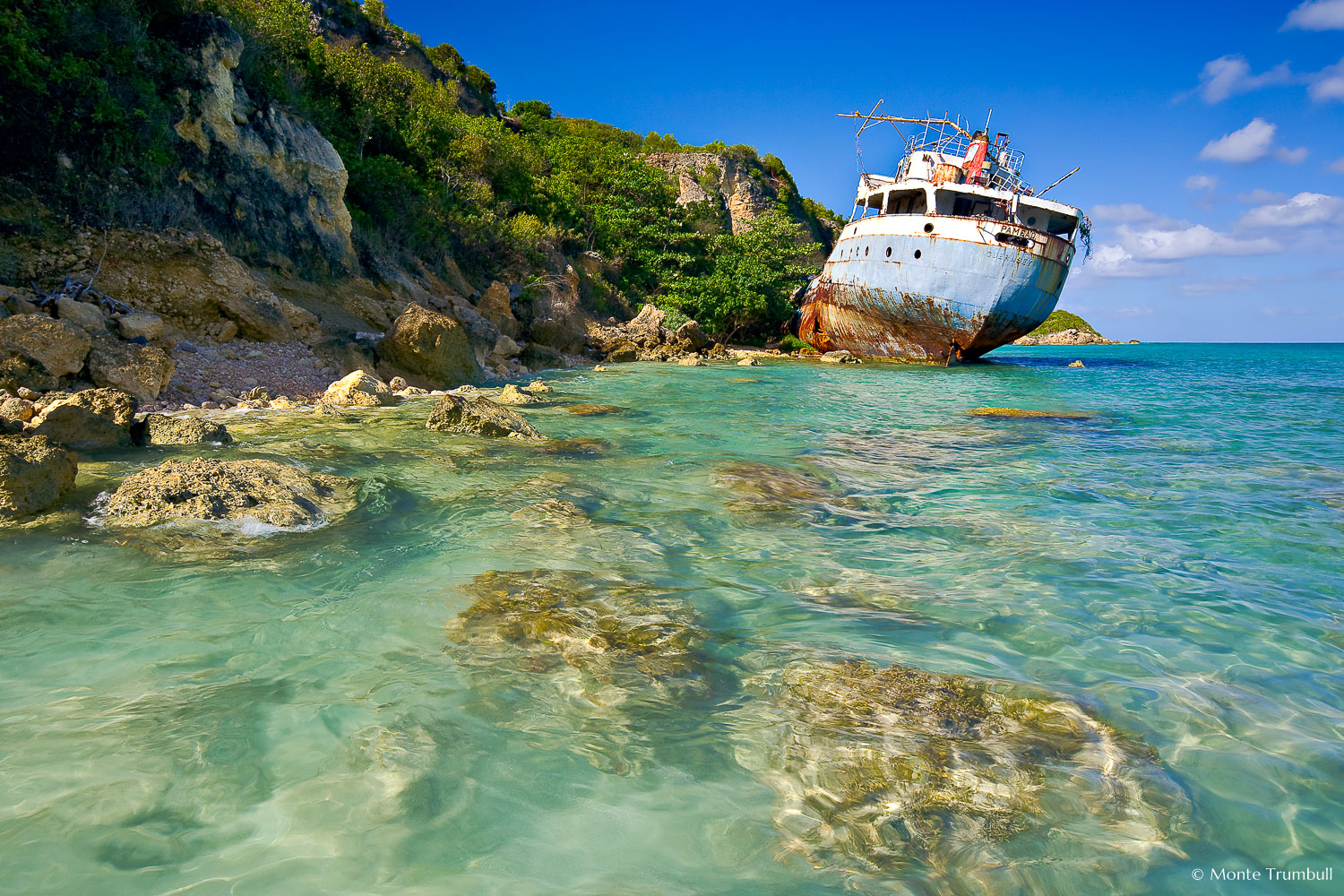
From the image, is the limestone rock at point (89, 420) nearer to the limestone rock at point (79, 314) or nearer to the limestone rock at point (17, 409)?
the limestone rock at point (17, 409)

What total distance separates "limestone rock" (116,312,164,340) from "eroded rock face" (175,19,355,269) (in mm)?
3794

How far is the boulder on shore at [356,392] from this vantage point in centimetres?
909

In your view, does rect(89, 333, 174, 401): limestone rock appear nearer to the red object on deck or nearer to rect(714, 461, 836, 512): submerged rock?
rect(714, 461, 836, 512): submerged rock

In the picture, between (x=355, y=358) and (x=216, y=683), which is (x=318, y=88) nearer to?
(x=355, y=358)

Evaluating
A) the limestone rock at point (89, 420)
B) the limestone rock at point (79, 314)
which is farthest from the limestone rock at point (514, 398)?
the limestone rock at point (89, 420)

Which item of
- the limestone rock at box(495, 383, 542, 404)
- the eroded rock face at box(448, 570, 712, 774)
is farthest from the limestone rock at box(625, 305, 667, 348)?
the eroded rock face at box(448, 570, 712, 774)

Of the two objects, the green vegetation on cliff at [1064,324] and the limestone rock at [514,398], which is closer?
the limestone rock at [514,398]

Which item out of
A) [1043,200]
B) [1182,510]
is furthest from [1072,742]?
[1043,200]

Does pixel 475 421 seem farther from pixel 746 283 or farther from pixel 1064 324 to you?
pixel 1064 324

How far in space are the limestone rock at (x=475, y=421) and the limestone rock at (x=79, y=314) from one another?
358cm

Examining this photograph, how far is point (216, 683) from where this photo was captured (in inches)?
101

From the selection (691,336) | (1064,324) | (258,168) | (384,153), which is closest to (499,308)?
(384,153)

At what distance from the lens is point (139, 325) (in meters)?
8.30

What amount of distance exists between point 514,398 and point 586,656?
8.39 meters
